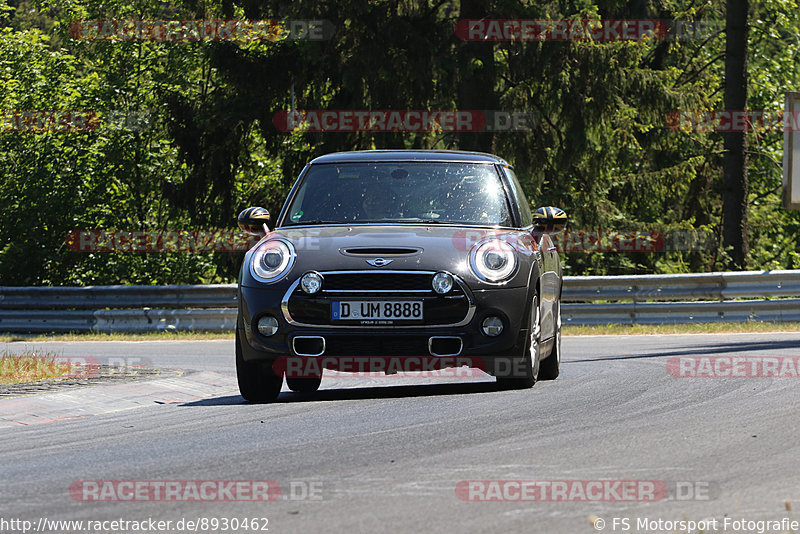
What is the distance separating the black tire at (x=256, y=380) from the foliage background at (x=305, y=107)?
1538 cm

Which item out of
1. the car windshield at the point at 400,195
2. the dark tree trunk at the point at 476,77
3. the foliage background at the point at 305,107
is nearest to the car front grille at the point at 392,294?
the car windshield at the point at 400,195

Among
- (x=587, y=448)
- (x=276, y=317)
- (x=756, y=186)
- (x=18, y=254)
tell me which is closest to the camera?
(x=587, y=448)

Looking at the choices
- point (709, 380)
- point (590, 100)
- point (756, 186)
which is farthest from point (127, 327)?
point (756, 186)

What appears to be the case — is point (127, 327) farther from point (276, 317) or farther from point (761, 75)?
point (761, 75)

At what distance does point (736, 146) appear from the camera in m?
26.3

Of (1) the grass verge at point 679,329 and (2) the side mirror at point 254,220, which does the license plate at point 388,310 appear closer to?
(2) the side mirror at point 254,220

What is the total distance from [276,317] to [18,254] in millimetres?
21335

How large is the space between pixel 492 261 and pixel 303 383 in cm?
216

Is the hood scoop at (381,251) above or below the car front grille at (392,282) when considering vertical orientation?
above

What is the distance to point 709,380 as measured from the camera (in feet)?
35.2


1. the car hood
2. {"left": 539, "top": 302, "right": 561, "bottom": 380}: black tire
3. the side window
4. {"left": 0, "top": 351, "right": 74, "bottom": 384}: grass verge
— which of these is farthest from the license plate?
{"left": 0, "top": 351, "right": 74, "bottom": 384}: grass verge

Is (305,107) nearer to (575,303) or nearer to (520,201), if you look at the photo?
(575,303)

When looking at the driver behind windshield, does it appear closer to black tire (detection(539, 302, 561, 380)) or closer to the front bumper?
the front bumper

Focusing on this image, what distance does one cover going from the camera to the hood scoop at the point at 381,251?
916cm
